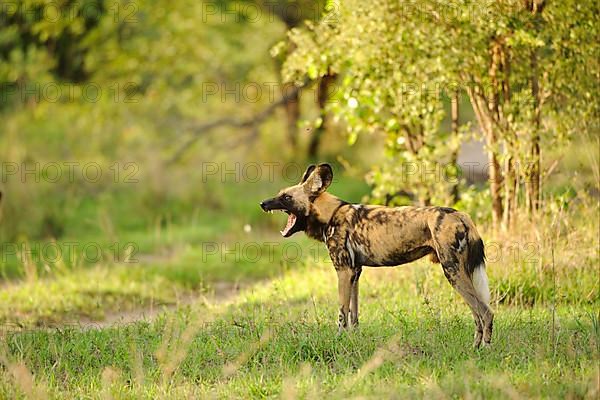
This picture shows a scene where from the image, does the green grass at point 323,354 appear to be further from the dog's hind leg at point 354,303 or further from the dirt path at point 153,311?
the dirt path at point 153,311

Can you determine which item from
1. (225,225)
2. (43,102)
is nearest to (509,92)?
(225,225)

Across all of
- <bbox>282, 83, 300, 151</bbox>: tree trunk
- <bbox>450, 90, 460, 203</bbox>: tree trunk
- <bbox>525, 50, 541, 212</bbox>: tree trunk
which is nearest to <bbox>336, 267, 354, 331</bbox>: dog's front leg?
<bbox>525, 50, 541, 212</bbox>: tree trunk

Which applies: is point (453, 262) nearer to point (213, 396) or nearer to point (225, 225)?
point (213, 396)

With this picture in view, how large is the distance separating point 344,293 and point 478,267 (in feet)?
3.00

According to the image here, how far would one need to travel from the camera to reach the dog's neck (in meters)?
6.49

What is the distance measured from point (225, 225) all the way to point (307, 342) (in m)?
7.73

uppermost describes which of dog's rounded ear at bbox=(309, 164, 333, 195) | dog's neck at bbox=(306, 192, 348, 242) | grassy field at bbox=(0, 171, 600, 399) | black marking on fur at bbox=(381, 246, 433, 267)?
dog's rounded ear at bbox=(309, 164, 333, 195)

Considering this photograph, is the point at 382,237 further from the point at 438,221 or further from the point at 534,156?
the point at 534,156

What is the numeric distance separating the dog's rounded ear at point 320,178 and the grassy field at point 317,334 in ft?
3.06

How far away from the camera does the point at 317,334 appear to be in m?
6.19

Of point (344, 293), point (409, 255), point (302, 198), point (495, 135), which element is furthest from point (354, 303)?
point (495, 135)

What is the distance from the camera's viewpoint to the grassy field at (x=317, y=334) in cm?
527

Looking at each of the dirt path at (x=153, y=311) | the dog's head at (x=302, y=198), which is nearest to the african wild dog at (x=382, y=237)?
the dog's head at (x=302, y=198)
